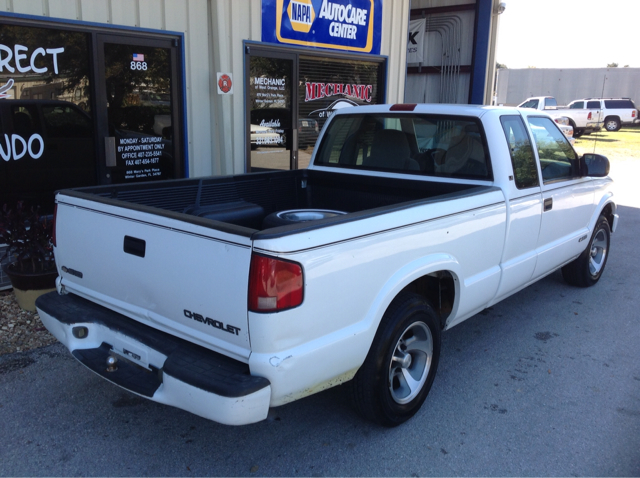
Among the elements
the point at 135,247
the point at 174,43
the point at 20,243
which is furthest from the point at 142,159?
the point at 135,247

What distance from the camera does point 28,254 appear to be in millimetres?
4906

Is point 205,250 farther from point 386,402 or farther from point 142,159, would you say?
point 142,159

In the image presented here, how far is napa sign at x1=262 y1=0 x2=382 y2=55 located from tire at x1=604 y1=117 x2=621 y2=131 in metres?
27.3

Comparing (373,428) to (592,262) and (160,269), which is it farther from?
(592,262)

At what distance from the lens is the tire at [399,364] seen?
122 inches

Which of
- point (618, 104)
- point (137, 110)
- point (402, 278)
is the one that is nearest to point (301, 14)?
point (137, 110)

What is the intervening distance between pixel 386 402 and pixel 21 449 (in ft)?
6.71

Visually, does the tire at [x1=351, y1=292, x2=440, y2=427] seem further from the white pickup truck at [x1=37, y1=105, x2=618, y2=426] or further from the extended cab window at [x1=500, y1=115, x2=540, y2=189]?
the extended cab window at [x1=500, y1=115, x2=540, y2=189]

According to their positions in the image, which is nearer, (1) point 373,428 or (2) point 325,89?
(1) point 373,428

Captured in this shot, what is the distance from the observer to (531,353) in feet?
14.7

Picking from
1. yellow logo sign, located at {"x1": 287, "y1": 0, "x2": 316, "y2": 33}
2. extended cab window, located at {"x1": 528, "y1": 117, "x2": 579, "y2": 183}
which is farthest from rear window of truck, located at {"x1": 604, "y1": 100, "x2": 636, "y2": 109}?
extended cab window, located at {"x1": 528, "y1": 117, "x2": 579, "y2": 183}

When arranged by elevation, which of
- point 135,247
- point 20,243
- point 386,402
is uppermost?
point 135,247

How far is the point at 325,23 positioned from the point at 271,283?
6.47 meters

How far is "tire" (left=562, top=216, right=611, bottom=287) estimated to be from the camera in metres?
5.80
